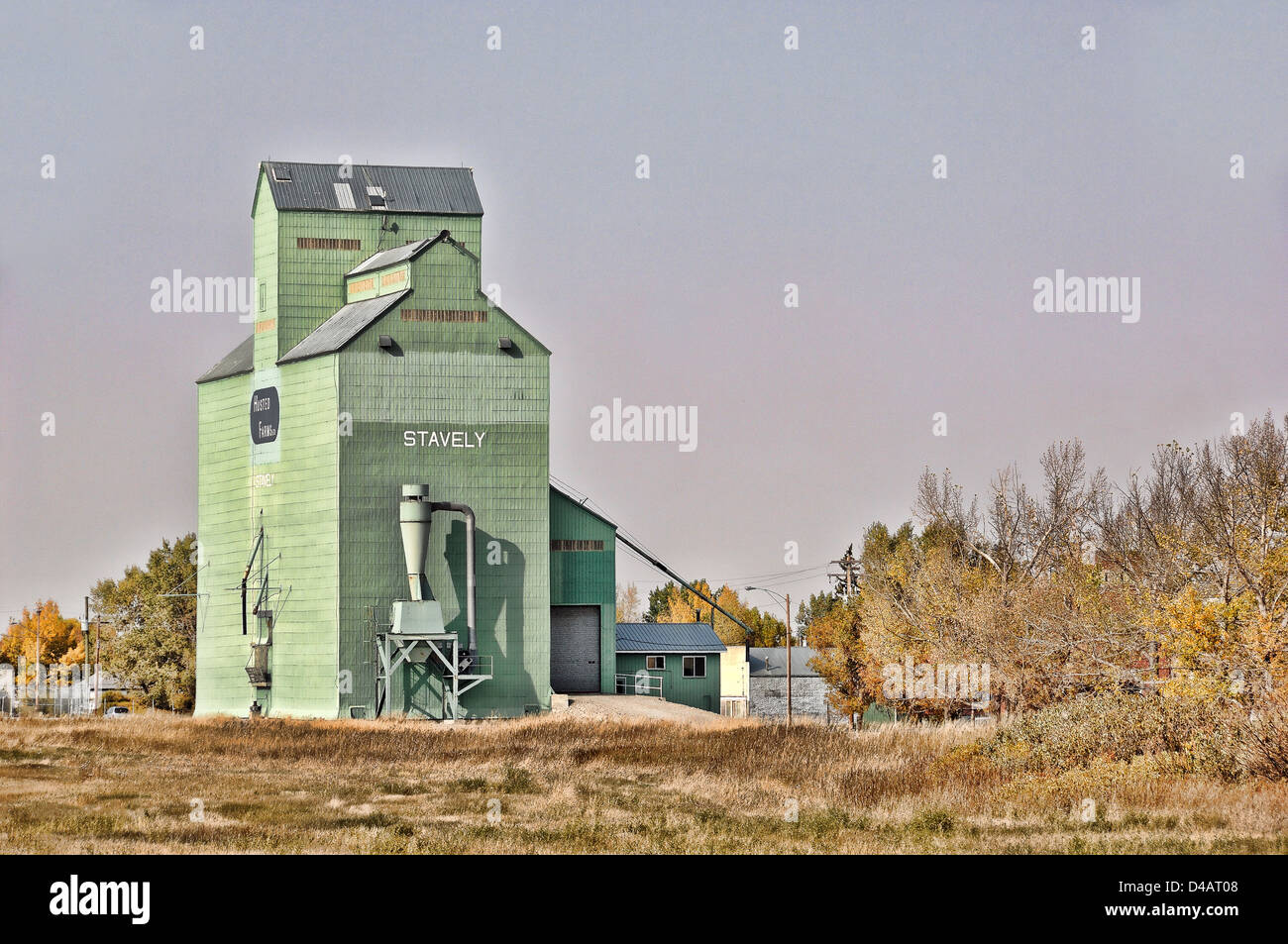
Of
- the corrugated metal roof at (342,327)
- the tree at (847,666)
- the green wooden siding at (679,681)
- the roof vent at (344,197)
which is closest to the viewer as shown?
the corrugated metal roof at (342,327)

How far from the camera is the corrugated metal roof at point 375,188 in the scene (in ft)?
228

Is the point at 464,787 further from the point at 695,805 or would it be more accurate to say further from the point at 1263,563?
the point at 1263,563

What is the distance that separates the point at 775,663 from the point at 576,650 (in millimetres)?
50289

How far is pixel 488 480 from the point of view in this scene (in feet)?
213

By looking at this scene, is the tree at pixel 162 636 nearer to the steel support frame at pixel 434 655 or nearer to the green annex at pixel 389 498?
the green annex at pixel 389 498

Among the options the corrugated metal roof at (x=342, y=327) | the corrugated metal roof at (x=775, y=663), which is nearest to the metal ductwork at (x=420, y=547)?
the corrugated metal roof at (x=342, y=327)

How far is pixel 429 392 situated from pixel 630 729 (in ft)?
57.8

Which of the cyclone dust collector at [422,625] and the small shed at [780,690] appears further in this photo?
the small shed at [780,690]

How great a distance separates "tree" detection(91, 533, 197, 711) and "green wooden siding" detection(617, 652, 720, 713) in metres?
27.2

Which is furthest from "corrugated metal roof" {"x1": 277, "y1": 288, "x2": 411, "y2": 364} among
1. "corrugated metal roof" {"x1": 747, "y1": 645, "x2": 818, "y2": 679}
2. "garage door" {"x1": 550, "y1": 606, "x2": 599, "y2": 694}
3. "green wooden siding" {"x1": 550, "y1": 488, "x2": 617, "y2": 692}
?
"corrugated metal roof" {"x1": 747, "y1": 645, "x2": 818, "y2": 679}

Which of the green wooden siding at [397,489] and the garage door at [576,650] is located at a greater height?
the green wooden siding at [397,489]

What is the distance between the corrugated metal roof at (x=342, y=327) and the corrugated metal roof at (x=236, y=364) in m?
4.24

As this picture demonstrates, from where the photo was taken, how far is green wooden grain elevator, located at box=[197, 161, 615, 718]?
63.1 metres
